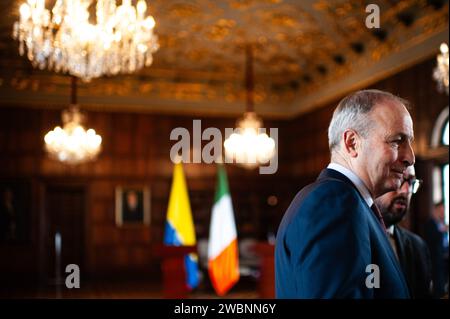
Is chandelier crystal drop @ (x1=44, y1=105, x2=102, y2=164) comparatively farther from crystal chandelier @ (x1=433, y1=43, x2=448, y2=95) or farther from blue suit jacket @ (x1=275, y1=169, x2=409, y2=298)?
blue suit jacket @ (x1=275, y1=169, x2=409, y2=298)

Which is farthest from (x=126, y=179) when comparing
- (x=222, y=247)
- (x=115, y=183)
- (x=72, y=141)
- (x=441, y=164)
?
(x=441, y=164)

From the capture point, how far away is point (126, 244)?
48.9 ft

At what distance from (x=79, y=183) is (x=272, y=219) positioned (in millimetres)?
5608

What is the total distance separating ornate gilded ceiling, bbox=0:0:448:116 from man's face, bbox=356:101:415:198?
8.68 meters

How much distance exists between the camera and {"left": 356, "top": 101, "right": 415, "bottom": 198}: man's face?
165cm

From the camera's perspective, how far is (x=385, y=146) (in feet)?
5.41

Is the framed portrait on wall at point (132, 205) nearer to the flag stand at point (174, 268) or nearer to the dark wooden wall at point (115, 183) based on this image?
the dark wooden wall at point (115, 183)

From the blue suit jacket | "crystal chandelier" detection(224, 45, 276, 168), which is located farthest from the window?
the blue suit jacket

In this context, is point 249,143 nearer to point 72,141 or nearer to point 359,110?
point 72,141

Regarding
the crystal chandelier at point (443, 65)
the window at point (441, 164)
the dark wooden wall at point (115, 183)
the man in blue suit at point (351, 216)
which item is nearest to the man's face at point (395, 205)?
the man in blue suit at point (351, 216)

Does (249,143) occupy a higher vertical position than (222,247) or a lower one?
higher

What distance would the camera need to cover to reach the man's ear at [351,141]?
1685mm

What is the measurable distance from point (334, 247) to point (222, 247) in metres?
8.60
